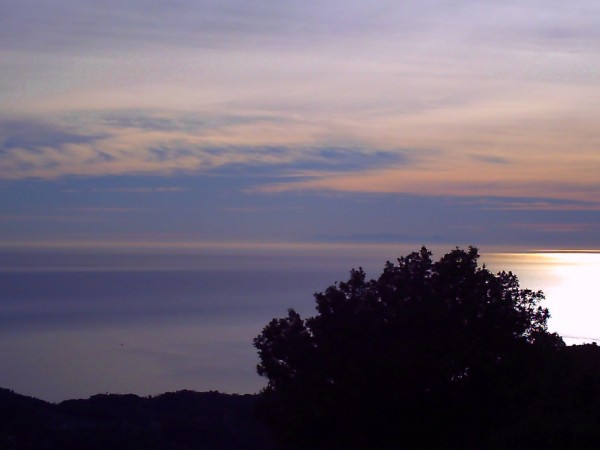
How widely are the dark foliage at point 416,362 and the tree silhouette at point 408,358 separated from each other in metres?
0.02

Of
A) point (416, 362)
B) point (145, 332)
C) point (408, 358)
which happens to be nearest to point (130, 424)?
point (408, 358)

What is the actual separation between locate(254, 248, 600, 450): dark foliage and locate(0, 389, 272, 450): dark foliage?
16.5ft

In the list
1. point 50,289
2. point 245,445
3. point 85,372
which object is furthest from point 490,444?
point 50,289

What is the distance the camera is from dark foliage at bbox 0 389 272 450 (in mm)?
20500

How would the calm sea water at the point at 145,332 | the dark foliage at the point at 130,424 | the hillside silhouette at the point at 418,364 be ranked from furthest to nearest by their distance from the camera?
the calm sea water at the point at 145,332 < the dark foliage at the point at 130,424 < the hillside silhouette at the point at 418,364

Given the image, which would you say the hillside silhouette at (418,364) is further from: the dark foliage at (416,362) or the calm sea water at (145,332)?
the calm sea water at (145,332)

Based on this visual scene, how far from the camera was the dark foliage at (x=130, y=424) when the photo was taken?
67.3ft

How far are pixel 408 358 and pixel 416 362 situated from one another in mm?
153

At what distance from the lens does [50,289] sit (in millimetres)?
138875

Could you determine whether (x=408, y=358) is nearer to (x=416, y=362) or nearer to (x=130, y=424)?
(x=416, y=362)

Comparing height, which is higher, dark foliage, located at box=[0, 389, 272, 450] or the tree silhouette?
the tree silhouette

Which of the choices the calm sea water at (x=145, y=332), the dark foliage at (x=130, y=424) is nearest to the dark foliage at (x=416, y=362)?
the dark foliage at (x=130, y=424)

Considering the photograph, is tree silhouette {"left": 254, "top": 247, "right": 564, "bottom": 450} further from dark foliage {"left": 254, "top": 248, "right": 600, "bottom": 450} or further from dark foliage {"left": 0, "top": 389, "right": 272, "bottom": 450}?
dark foliage {"left": 0, "top": 389, "right": 272, "bottom": 450}

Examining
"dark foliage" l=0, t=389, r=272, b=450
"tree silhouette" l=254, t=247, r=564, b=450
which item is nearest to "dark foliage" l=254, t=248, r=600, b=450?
"tree silhouette" l=254, t=247, r=564, b=450
